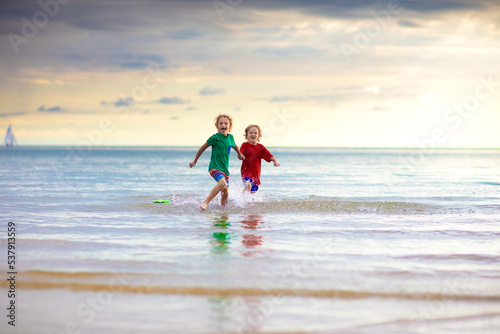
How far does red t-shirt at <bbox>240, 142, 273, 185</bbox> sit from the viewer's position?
12.2m

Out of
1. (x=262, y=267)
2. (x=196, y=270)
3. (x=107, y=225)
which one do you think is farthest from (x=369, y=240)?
(x=107, y=225)

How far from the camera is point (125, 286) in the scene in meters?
5.48

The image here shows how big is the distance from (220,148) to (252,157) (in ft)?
4.35

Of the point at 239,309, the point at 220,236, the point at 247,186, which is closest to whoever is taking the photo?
the point at 239,309

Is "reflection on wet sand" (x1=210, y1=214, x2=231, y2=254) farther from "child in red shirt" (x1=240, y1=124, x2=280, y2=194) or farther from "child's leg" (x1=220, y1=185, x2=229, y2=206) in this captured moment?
"child in red shirt" (x1=240, y1=124, x2=280, y2=194)

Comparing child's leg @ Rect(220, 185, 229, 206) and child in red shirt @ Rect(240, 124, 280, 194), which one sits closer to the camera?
child's leg @ Rect(220, 185, 229, 206)

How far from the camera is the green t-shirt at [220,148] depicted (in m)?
11.1

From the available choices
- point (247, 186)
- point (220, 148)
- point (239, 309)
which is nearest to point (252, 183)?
point (247, 186)

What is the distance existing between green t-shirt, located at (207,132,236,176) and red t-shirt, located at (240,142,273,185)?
1.06 metres

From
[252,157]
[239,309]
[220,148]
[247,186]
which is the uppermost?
[220,148]

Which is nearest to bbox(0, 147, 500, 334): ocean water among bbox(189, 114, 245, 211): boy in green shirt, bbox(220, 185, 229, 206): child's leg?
bbox(220, 185, 229, 206): child's leg

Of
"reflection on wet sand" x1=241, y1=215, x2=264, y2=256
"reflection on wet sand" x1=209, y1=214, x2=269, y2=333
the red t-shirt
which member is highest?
the red t-shirt

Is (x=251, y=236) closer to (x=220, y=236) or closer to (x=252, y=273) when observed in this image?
(x=220, y=236)

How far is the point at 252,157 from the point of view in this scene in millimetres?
12227
